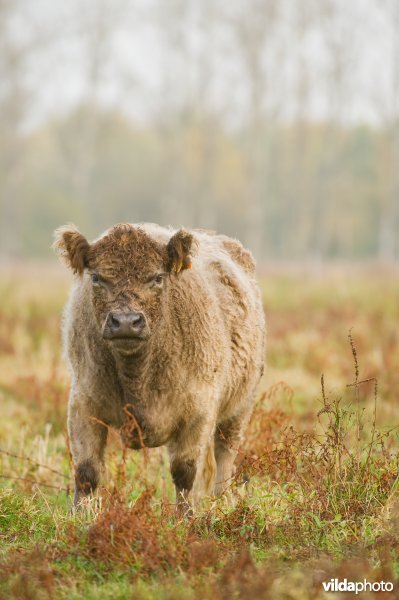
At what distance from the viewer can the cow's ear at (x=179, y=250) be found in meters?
5.82

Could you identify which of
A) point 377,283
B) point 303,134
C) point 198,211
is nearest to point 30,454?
point 377,283

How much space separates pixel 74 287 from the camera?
6.40m

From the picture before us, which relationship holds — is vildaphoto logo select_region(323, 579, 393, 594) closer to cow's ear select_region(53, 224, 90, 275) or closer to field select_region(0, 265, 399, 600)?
field select_region(0, 265, 399, 600)

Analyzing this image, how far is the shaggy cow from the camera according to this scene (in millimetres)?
5527

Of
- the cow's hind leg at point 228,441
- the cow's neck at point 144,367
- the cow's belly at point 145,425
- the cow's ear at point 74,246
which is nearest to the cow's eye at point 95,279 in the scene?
the cow's ear at point 74,246

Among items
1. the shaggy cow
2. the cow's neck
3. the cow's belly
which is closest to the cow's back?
the shaggy cow

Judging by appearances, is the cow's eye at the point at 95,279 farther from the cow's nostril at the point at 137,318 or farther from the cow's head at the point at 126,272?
the cow's nostril at the point at 137,318

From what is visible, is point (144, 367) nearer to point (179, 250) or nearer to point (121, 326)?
point (121, 326)

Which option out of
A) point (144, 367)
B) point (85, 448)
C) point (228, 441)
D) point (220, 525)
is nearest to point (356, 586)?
point (220, 525)

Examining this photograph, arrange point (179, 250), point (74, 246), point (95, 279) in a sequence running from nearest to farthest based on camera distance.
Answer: point (95, 279) < point (74, 246) < point (179, 250)

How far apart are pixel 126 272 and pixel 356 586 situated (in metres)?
2.49

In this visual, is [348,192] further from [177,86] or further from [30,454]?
[30,454]

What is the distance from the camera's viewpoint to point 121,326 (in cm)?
521

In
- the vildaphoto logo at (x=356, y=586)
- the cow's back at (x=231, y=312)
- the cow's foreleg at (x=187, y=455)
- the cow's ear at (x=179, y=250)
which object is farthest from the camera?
the cow's back at (x=231, y=312)
